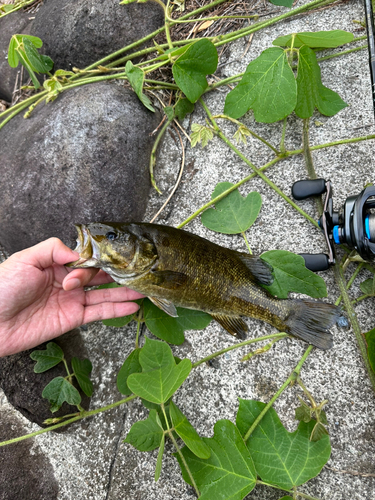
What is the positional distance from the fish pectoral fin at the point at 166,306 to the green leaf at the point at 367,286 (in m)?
1.28

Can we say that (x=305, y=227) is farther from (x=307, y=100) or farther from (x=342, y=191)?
(x=307, y=100)

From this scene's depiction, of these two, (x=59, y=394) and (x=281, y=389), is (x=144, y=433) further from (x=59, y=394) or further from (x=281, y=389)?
(x=281, y=389)

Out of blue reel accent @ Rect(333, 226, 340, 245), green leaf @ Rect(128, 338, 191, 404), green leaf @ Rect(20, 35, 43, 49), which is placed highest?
green leaf @ Rect(20, 35, 43, 49)

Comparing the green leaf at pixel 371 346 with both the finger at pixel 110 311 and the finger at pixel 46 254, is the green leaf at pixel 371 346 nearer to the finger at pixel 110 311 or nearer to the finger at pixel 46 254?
the finger at pixel 110 311

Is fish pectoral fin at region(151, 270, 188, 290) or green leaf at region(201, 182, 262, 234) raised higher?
fish pectoral fin at region(151, 270, 188, 290)

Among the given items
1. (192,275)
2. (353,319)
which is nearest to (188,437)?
(192,275)

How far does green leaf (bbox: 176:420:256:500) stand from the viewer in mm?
1829

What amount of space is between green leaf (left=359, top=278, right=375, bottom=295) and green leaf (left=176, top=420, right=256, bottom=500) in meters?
1.24

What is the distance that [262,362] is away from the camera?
242 centimetres

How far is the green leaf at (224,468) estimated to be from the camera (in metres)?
1.83

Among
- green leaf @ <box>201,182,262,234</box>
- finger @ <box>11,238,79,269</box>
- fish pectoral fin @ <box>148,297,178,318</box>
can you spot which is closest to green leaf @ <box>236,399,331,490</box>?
fish pectoral fin @ <box>148,297,178,318</box>

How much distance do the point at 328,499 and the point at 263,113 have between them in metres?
2.56

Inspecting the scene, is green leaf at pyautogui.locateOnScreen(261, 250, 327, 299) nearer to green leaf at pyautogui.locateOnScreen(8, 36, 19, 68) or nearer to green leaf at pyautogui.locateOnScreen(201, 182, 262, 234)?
green leaf at pyautogui.locateOnScreen(201, 182, 262, 234)

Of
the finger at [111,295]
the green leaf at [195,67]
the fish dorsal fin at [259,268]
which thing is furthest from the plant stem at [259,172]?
the finger at [111,295]
